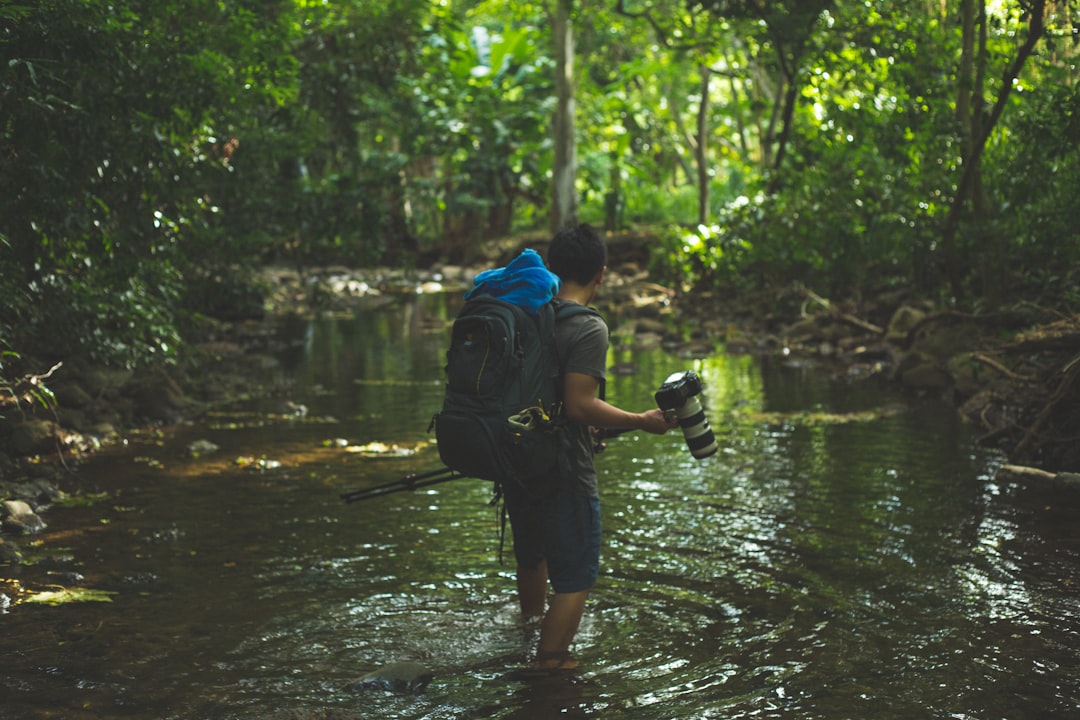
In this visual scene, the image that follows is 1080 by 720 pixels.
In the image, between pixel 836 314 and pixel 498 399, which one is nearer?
pixel 498 399

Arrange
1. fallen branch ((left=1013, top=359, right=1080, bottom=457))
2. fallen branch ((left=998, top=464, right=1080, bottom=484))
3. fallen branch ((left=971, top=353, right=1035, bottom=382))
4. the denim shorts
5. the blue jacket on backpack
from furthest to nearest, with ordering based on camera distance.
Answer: fallen branch ((left=971, top=353, right=1035, bottom=382)) → fallen branch ((left=1013, top=359, right=1080, bottom=457)) → fallen branch ((left=998, top=464, right=1080, bottom=484)) → the denim shorts → the blue jacket on backpack

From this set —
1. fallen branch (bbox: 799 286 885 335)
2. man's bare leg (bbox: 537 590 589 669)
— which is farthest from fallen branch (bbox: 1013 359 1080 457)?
fallen branch (bbox: 799 286 885 335)

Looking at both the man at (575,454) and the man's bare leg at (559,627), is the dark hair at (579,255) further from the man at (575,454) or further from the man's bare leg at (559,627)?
the man's bare leg at (559,627)

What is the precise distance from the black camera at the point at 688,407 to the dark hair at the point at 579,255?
0.58 meters

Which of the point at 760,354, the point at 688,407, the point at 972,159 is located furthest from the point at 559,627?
the point at 760,354

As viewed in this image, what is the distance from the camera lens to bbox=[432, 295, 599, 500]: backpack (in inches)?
169

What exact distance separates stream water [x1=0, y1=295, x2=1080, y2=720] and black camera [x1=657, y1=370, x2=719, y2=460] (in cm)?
98

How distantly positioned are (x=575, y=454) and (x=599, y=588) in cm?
164

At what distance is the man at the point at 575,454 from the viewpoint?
14.6ft

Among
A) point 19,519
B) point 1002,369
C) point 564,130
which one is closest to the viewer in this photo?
Answer: point 19,519

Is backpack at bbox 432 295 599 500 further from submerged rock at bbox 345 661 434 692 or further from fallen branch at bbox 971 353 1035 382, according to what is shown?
fallen branch at bbox 971 353 1035 382

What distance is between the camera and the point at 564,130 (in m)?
27.5

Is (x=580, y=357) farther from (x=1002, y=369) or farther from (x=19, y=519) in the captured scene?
(x=1002, y=369)

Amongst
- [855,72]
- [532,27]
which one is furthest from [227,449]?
[532,27]
